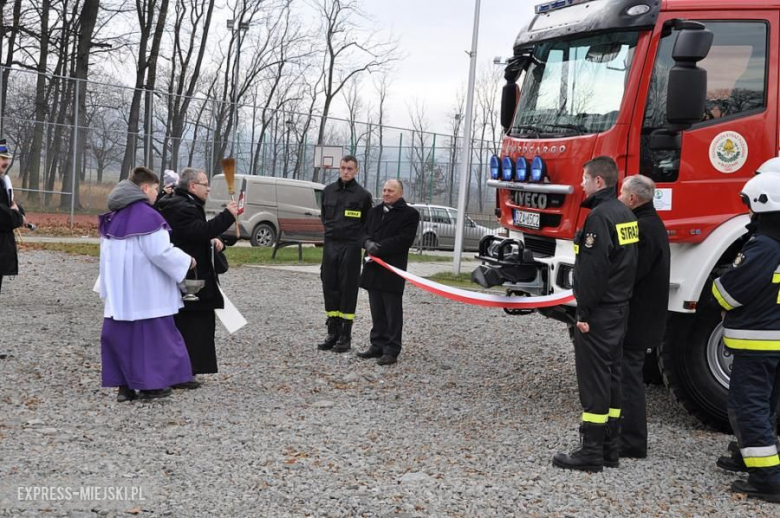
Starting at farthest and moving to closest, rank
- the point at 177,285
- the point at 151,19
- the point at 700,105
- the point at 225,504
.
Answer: the point at 151,19 < the point at 177,285 < the point at 700,105 < the point at 225,504

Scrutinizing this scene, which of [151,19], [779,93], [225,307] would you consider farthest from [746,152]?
[151,19]

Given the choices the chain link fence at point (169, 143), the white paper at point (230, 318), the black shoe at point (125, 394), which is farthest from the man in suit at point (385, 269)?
the chain link fence at point (169, 143)

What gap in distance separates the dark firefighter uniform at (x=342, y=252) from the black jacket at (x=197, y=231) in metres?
1.86

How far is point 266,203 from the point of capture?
2289cm

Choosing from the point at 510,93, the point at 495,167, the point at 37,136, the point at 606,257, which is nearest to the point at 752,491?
the point at 606,257

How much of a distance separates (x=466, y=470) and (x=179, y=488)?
1711mm

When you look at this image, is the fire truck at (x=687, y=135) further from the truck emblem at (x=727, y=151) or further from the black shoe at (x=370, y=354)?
the black shoe at (x=370, y=354)

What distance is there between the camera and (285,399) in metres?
7.21

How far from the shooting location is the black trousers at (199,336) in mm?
7438

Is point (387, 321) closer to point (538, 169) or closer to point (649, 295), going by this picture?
point (538, 169)

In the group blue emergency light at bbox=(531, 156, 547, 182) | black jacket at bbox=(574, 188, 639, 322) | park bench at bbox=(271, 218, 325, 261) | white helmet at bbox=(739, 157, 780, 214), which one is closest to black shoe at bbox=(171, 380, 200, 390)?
blue emergency light at bbox=(531, 156, 547, 182)

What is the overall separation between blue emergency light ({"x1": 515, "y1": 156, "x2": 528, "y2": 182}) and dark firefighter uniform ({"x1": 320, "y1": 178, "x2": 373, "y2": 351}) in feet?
7.42

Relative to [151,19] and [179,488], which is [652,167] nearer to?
[179,488]

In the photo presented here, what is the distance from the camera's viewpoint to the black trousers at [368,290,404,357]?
882 cm
